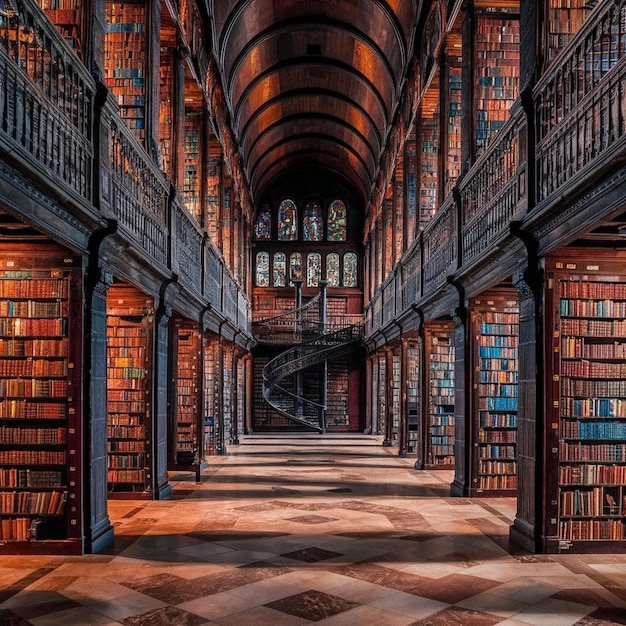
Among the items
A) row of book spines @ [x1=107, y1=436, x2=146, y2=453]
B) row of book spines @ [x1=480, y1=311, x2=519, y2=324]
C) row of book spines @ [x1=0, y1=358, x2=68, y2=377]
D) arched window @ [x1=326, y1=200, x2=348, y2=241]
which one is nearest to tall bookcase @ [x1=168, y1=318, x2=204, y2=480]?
row of book spines @ [x1=107, y1=436, x2=146, y2=453]

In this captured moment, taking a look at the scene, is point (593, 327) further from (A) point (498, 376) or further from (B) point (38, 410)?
(B) point (38, 410)

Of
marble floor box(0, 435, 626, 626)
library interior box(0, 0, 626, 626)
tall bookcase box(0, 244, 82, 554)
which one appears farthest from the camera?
tall bookcase box(0, 244, 82, 554)

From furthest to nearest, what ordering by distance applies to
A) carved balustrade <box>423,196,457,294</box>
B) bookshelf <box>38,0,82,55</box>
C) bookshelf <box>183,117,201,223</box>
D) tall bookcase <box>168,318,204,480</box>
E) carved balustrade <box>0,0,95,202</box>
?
bookshelf <box>183,117,201,223</box>, tall bookcase <box>168,318,204,480</box>, carved balustrade <box>423,196,457,294</box>, bookshelf <box>38,0,82,55</box>, carved balustrade <box>0,0,95,202</box>

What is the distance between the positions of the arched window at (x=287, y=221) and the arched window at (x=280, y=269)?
59cm

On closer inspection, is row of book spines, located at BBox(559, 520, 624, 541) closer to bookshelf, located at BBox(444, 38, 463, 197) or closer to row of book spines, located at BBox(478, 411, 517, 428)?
row of book spines, located at BBox(478, 411, 517, 428)

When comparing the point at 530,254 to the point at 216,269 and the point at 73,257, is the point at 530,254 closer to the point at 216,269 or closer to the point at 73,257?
the point at 73,257

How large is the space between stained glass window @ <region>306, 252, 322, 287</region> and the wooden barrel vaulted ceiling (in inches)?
111

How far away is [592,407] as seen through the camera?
6316 mm

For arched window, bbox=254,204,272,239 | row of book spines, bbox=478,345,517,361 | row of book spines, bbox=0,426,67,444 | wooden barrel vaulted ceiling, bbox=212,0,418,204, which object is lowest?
row of book spines, bbox=0,426,67,444

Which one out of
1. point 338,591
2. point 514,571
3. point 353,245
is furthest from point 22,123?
point 353,245

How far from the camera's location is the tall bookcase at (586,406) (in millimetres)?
6172

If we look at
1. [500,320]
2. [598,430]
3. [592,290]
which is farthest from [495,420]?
[592,290]

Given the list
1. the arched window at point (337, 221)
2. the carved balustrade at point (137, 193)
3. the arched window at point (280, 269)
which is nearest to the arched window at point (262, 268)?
the arched window at point (280, 269)

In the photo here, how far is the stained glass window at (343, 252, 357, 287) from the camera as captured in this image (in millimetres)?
25188
